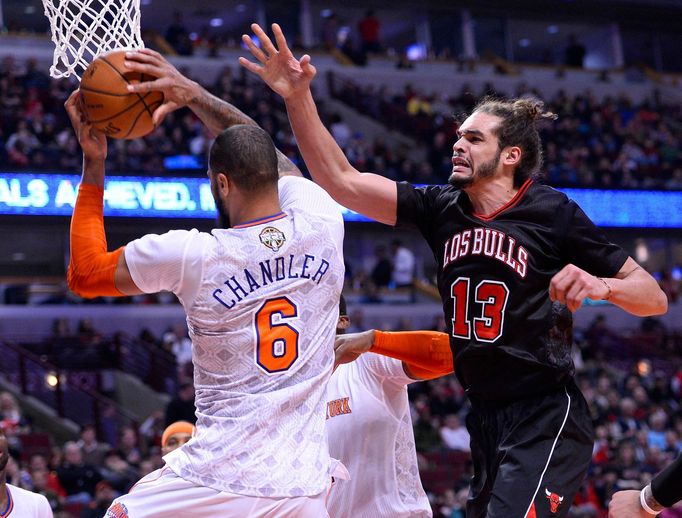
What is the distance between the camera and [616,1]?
3362 cm

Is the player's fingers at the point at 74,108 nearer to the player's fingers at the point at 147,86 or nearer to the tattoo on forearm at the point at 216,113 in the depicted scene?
the player's fingers at the point at 147,86

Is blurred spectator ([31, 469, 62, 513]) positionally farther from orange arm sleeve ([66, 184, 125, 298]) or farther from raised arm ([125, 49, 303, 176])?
orange arm sleeve ([66, 184, 125, 298])

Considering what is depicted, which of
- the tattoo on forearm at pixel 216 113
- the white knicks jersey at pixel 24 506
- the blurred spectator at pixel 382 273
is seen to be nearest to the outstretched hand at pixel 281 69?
the tattoo on forearm at pixel 216 113

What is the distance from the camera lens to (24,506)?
5.78 m

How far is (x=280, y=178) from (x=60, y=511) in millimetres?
7422

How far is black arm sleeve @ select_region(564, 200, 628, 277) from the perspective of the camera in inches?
179

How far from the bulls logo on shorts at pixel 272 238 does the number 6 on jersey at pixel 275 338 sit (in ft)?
0.62

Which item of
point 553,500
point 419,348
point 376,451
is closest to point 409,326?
point 376,451

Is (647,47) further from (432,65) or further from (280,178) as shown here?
(280,178)

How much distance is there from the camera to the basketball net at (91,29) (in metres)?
4.78

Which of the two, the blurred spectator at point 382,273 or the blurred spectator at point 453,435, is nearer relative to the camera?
the blurred spectator at point 453,435

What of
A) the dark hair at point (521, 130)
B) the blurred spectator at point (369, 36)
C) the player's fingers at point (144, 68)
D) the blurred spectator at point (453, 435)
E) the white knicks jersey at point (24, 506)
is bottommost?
the blurred spectator at point (453, 435)

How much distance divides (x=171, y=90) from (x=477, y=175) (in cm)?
142

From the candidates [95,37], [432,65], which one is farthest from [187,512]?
[432,65]
